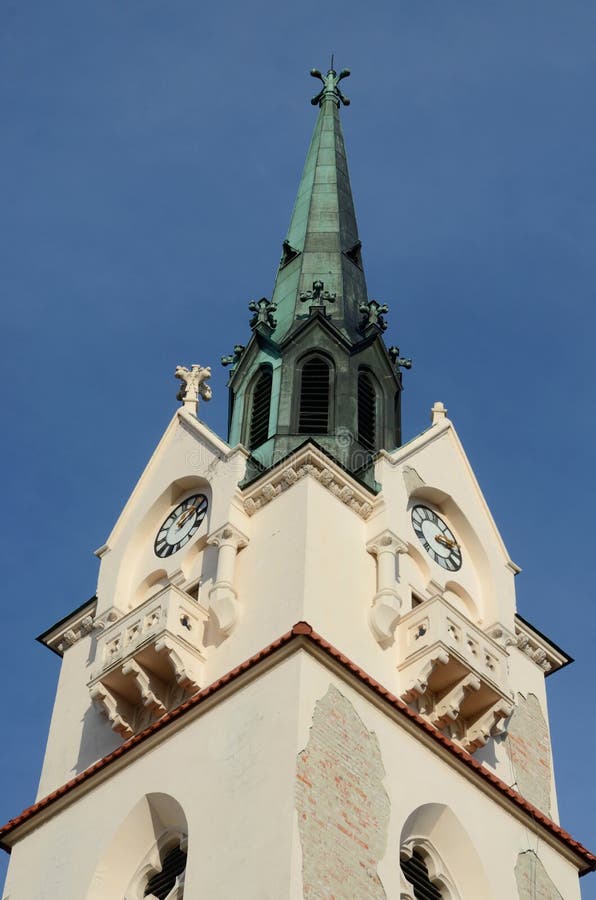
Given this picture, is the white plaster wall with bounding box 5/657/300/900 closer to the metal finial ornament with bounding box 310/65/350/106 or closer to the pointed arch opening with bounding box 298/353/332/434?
the pointed arch opening with bounding box 298/353/332/434

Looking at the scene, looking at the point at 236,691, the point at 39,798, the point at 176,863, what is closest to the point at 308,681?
the point at 236,691

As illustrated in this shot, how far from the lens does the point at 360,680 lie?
1071 inches

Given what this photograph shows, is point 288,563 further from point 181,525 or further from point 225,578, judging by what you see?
point 181,525

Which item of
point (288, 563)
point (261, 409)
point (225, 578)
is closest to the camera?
point (288, 563)

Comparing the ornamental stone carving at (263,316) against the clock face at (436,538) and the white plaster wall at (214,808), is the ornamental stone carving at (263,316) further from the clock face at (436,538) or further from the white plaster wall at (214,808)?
the white plaster wall at (214,808)

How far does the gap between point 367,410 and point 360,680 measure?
8.56 metres

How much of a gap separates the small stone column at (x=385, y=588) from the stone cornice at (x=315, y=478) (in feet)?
2.49

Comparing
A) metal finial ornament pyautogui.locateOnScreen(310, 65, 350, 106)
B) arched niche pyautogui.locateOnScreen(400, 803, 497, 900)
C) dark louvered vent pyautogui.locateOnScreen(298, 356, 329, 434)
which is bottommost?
arched niche pyautogui.locateOnScreen(400, 803, 497, 900)

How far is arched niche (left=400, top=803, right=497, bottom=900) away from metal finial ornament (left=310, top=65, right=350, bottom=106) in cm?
2219

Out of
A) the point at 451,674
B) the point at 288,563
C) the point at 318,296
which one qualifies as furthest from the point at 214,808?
the point at 318,296

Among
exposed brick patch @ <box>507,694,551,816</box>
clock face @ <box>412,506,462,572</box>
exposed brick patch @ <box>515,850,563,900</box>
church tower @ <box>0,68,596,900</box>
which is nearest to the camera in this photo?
church tower @ <box>0,68,596,900</box>

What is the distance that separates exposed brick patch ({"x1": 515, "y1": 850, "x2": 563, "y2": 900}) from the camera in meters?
27.7

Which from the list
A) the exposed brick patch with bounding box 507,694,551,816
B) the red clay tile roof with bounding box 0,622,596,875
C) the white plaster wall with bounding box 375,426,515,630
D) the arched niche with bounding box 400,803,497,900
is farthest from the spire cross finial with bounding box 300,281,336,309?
the arched niche with bounding box 400,803,497,900

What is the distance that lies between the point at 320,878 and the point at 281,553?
6.53 metres
